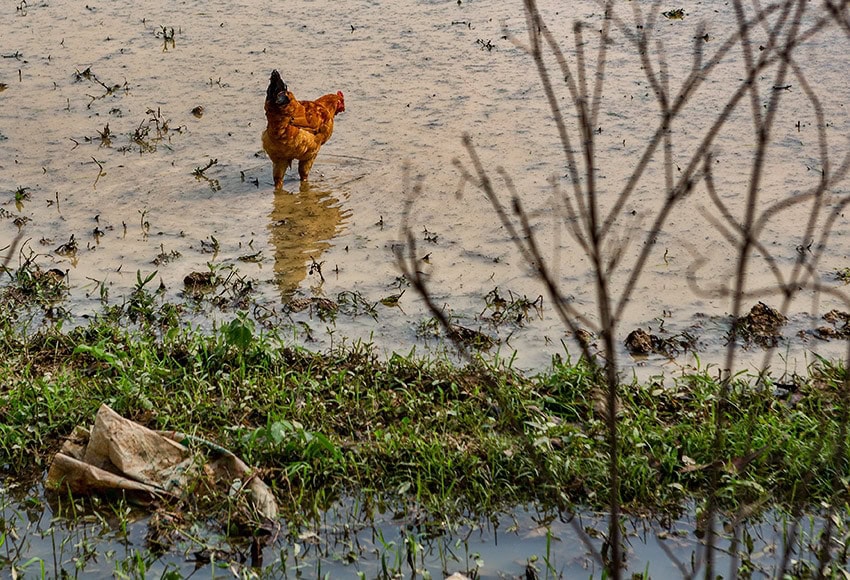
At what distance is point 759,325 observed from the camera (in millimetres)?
4723

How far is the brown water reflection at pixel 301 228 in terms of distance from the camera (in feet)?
18.2

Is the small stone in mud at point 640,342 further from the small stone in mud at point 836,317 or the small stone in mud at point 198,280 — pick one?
the small stone in mud at point 198,280

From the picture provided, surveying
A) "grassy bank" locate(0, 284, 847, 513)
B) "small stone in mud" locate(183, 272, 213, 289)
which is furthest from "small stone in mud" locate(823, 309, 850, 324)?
"small stone in mud" locate(183, 272, 213, 289)

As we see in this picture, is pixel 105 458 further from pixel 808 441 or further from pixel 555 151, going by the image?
pixel 555 151

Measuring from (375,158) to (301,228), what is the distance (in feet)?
3.59

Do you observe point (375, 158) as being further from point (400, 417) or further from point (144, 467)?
point (144, 467)

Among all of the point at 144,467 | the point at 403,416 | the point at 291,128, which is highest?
the point at 291,128

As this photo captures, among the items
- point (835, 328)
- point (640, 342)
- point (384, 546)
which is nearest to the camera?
point (384, 546)

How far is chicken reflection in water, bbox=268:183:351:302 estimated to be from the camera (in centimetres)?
553

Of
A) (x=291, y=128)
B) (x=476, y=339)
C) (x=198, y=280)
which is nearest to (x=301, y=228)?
(x=291, y=128)

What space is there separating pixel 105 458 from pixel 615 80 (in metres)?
5.46

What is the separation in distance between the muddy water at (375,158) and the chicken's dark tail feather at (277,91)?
64 centimetres

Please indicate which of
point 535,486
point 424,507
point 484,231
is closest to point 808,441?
point 535,486

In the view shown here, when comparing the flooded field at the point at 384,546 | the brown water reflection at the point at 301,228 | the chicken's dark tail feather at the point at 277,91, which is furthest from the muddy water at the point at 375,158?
the flooded field at the point at 384,546
